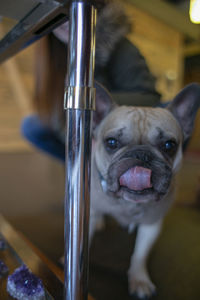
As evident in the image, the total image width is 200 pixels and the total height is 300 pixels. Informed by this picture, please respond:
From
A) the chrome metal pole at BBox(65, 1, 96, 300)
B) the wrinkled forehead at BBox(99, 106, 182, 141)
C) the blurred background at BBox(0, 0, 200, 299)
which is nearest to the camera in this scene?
the chrome metal pole at BBox(65, 1, 96, 300)

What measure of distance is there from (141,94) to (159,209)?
0.36 meters

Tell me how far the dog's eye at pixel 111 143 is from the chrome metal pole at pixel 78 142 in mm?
220

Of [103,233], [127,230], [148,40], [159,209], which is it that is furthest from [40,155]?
[159,209]

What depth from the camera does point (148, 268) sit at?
0.74m

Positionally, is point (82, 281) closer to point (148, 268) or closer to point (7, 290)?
point (7, 290)

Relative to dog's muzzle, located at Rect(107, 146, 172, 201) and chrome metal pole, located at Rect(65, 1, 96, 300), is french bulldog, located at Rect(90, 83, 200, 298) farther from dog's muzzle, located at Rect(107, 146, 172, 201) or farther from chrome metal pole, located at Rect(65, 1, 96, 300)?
chrome metal pole, located at Rect(65, 1, 96, 300)

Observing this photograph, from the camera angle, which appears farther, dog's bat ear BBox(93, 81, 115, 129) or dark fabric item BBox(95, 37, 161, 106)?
dark fabric item BBox(95, 37, 161, 106)

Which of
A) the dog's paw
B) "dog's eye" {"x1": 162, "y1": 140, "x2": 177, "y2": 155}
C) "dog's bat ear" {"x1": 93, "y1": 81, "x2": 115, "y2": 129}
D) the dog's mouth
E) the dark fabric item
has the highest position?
the dark fabric item

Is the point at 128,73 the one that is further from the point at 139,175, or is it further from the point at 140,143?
the point at 139,175

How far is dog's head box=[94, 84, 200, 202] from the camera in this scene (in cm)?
46

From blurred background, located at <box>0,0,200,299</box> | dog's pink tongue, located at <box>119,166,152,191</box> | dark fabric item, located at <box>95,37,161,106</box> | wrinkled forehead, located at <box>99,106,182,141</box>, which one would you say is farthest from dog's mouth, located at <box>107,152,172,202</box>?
blurred background, located at <box>0,0,200,299</box>

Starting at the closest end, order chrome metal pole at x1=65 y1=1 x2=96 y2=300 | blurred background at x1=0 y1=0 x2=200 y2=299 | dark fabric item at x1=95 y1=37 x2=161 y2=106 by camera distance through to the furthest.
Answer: chrome metal pole at x1=65 y1=1 x2=96 y2=300, dark fabric item at x1=95 y1=37 x2=161 y2=106, blurred background at x1=0 y1=0 x2=200 y2=299

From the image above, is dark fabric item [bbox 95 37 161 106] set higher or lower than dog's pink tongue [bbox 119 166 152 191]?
higher

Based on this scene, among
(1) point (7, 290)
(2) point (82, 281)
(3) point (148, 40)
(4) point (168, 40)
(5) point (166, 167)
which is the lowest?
(1) point (7, 290)
